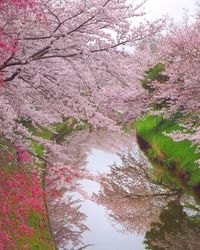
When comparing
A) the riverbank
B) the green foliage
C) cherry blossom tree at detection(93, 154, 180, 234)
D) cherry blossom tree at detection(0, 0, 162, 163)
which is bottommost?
cherry blossom tree at detection(0, 0, 162, 163)

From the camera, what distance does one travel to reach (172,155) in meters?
26.0

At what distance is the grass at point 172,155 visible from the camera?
72.9 feet

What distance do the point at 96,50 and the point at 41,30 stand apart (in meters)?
1.36

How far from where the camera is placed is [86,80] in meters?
11.0

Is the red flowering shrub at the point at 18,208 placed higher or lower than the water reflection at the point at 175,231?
lower

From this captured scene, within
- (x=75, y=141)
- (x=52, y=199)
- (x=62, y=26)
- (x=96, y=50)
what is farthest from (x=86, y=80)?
(x=75, y=141)

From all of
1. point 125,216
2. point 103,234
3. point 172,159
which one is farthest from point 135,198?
point 172,159

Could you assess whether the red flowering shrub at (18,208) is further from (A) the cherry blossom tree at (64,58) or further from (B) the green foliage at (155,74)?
(B) the green foliage at (155,74)

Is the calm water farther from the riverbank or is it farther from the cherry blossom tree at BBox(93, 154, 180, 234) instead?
the riverbank

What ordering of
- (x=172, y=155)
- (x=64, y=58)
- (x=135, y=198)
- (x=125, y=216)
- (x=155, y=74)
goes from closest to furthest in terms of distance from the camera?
1. (x=64, y=58)
2. (x=125, y=216)
3. (x=135, y=198)
4. (x=172, y=155)
5. (x=155, y=74)

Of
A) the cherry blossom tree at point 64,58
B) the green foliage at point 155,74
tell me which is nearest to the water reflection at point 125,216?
the cherry blossom tree at point 64,58

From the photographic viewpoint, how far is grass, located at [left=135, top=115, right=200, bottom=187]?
22211 mm

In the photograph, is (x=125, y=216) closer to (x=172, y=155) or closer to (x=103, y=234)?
(x=103, y=234)

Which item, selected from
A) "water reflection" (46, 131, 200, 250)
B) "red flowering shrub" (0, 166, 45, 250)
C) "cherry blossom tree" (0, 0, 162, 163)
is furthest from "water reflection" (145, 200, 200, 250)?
"cherry blossom tree" (0, 0, 162, 163)
